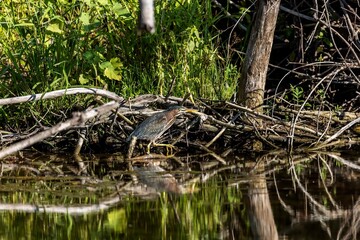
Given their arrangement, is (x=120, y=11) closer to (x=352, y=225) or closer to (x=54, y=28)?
(x=54, y=28)

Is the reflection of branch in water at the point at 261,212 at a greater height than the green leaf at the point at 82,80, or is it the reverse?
the green leaf at the point at 82,80

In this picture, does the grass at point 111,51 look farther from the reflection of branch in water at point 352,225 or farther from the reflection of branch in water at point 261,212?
the reflection of branch in water at point 352,225

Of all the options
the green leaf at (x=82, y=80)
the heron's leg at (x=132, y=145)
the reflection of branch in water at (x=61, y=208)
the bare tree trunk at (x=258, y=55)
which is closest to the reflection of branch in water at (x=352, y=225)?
the reflection of branch in water at (x=61, y=208)

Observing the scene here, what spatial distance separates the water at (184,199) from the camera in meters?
3.80

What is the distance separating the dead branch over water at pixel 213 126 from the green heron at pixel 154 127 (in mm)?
186

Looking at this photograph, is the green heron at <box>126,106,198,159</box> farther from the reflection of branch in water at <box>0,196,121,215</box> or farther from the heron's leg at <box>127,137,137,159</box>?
the reflection of branch in water at <box>0,196,121,215</box>

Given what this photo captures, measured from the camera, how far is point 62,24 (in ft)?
22.2

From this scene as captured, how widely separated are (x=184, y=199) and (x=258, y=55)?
2.24 metres

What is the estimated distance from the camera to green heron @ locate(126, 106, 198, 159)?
5.97 meters

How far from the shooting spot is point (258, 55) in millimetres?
6461

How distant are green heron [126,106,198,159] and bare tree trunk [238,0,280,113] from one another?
678 millimetres

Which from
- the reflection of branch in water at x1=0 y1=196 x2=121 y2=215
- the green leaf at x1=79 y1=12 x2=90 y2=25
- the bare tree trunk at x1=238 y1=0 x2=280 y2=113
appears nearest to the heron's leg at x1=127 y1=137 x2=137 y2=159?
the bare tree trunk at x1=238 y1=0 x2=280 y2=113

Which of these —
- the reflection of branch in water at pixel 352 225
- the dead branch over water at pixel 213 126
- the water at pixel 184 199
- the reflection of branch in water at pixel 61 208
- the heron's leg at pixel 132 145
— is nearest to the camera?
the reflection of branch in water at pixel 352 225

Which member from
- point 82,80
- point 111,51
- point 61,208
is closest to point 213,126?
point 82,80
